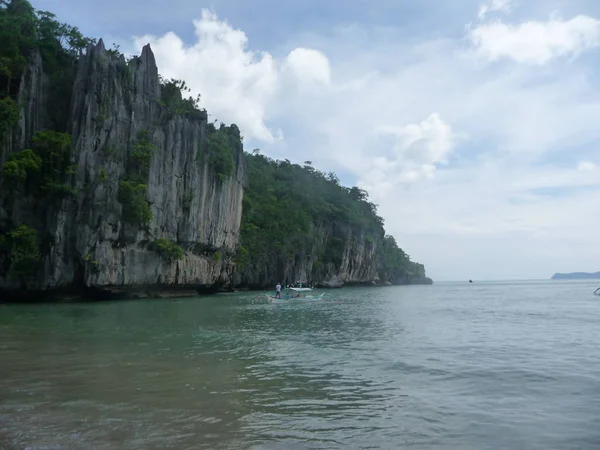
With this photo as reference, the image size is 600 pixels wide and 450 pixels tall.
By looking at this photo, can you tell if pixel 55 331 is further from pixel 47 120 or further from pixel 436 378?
pixel 47 120

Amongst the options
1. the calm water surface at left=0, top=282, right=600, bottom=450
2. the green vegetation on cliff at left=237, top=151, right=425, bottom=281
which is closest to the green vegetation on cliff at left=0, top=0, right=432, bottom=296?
the green vegetation on cliff at left=237, top=151, right=425, bottom=281

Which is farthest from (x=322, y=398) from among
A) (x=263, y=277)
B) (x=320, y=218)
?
(x=320, y=218)

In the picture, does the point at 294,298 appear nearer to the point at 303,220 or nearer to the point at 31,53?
the point at 31,53

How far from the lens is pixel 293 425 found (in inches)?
241

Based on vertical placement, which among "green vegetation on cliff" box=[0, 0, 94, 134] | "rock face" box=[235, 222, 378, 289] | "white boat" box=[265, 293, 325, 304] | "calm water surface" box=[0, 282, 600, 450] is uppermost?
"green vegetation on cliff" box=[0, 0, 94, 134]

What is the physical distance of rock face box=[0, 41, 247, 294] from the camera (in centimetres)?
3062

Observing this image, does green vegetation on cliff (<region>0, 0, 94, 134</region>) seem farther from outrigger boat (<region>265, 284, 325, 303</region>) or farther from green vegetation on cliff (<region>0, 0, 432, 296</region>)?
outrigger boat (<region>265, 284, 325, 303</region>)

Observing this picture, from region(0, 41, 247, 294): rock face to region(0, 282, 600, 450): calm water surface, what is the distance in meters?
16.8

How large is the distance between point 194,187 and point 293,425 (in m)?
35.2

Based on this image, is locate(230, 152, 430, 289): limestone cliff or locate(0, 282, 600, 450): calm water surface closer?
locate(0, 282, 600, 450): calm water surface

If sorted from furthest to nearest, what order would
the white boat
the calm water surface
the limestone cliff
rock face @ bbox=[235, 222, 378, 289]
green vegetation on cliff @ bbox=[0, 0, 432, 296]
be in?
rock face @ bbox=[235, 222, 378, 289], the limestone cliff, the white boat, green vegetation on cliff @ bbox=[0, 0, 432, 296], the calm water surface

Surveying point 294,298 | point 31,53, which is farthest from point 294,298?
point 31,53

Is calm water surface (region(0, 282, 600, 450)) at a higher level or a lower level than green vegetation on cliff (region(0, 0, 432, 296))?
lower

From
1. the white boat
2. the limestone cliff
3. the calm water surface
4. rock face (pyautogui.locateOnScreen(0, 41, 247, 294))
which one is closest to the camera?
the calm water surface
